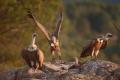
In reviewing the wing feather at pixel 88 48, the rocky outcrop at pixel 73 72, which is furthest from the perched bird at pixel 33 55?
the wing feather at pixel 88 48

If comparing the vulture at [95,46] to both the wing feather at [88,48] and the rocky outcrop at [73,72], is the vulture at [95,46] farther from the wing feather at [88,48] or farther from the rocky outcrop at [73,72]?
the rocky outcrop at [73,72]

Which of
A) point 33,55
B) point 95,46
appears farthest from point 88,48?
point 33,55

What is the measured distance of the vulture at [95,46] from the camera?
1339 centimetres

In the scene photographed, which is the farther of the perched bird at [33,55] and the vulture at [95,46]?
the vulture at [95,46]

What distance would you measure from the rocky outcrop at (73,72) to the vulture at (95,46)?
0.52 meters

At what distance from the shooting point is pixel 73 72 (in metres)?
12.7

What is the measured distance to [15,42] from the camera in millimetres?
19078

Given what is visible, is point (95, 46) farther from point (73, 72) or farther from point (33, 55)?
point (33, 55)

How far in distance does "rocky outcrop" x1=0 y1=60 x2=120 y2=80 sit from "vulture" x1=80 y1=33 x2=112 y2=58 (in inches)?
20.3

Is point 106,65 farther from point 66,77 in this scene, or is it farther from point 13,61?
point 13,61

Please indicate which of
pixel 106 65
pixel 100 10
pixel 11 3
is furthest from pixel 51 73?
pixel 100 10

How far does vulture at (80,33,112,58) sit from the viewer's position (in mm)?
13391

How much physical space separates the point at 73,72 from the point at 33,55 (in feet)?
3.36

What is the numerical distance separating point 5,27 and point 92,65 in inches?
244
